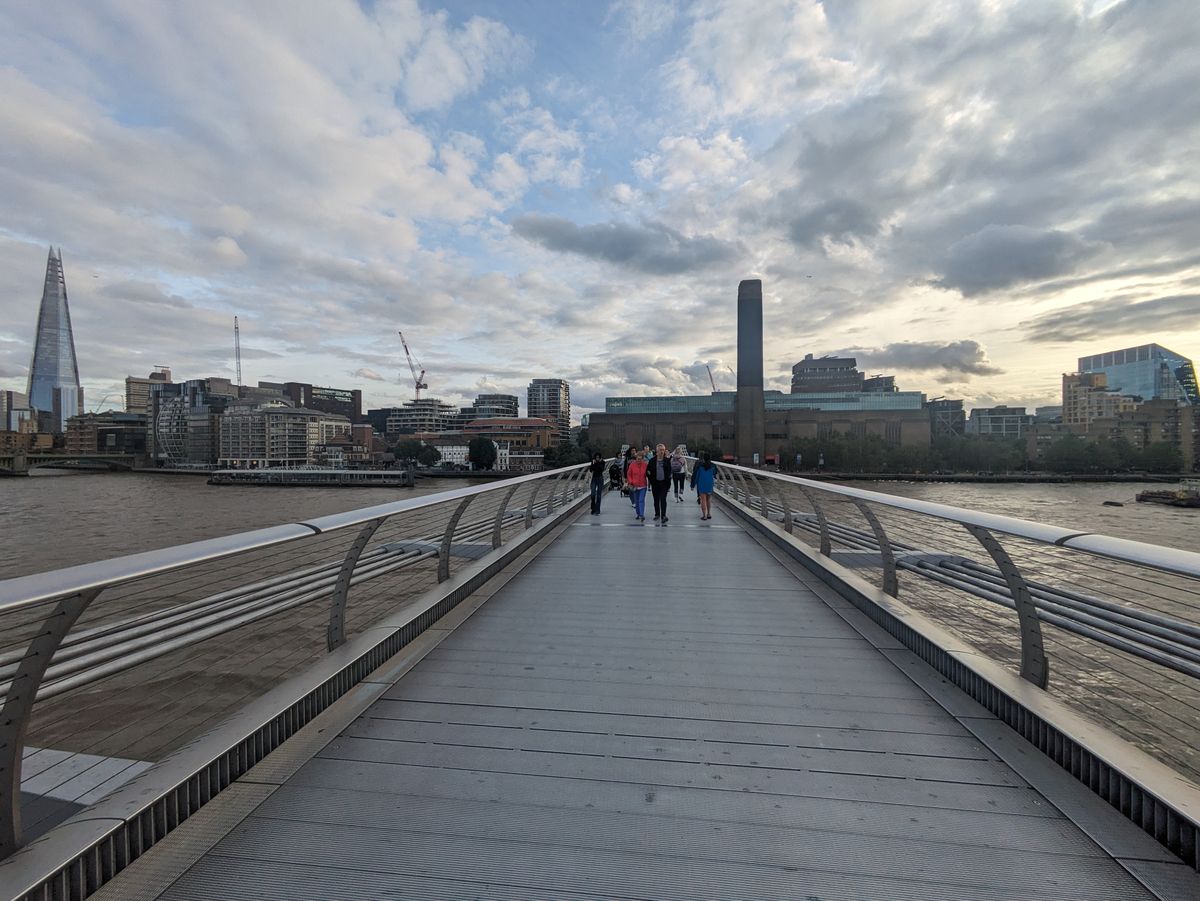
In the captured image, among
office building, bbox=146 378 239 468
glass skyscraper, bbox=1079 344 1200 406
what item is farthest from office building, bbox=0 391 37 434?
glass skyscraper, bbox=1079 344 1200 406

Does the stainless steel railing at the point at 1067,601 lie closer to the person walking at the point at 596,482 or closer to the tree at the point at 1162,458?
the person walking at the point at 596,482

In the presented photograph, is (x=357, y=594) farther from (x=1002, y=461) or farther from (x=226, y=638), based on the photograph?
(x=1002, y=461)

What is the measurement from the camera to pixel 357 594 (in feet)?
38.0

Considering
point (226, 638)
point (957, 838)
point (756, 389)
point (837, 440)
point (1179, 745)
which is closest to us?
point (957, 838)

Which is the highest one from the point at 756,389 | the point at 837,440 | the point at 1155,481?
the point at 756,389

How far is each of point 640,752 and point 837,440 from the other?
278 feet

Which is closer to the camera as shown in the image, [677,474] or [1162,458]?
[677,474]

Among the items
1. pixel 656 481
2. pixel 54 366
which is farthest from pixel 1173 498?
pixel 54 366

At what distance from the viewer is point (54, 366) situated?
525ft

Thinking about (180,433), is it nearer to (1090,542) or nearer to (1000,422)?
(1090,542)

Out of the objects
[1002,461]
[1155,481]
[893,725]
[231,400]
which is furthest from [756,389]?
[231,400]

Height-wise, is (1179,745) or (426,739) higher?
(426,739)

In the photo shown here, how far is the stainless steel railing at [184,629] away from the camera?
1.47 m

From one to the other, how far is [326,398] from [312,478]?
117448 millimetres
